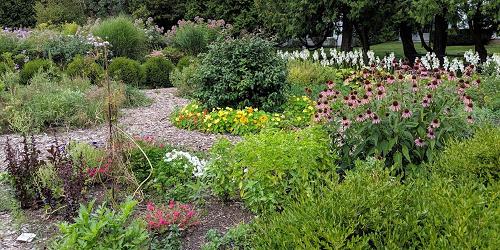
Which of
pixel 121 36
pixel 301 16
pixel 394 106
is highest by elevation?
pixel 301 16

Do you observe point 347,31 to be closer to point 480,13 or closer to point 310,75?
point 480,13

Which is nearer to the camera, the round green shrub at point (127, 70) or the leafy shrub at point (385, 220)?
the leafy shrub at point (385, 220)

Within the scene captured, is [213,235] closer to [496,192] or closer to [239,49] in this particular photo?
[496,192]

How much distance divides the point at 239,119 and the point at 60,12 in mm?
17982

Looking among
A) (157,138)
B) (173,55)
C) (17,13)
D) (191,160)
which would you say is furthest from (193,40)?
(17,13)

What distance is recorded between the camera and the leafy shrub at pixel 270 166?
3732 millimetres

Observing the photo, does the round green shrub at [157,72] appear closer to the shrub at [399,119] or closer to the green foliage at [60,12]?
the shrub at [399,119]

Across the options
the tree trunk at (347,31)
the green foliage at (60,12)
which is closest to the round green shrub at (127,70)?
the tree trunk at (347,31)

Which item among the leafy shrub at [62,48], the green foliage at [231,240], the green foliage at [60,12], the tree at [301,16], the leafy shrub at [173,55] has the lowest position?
the green foliage at [231,240]

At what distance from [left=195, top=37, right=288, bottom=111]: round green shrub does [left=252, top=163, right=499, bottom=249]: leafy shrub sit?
16.3 feet

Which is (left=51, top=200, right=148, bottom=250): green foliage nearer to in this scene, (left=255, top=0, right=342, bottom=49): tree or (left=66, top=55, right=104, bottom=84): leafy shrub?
Answer: (left=66, top=55, right=104, bottom=84): leafy shrub

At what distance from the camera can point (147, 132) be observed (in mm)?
7113

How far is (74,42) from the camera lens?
1328 centimetres

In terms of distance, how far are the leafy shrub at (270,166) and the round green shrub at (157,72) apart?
26.6ft
